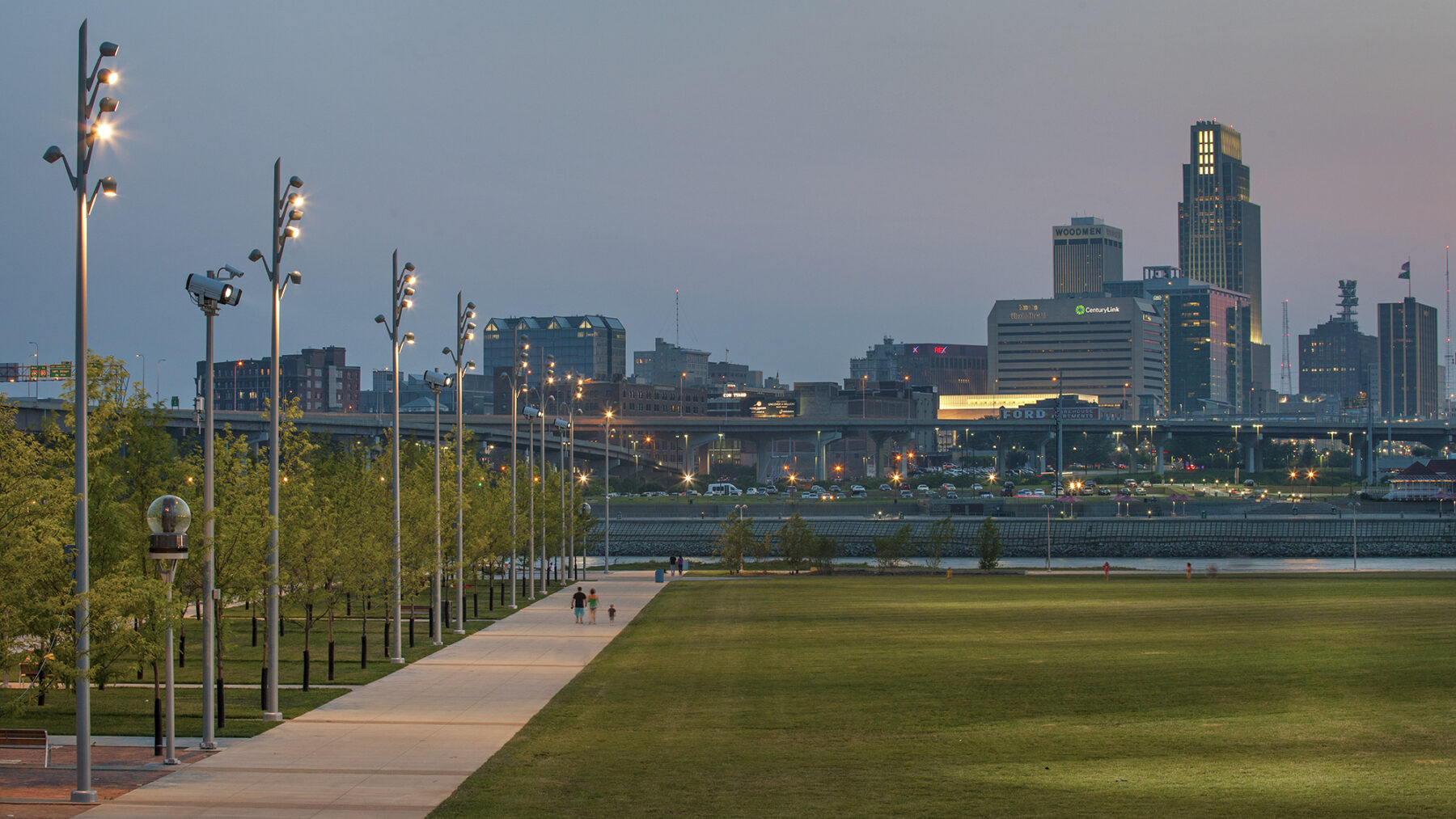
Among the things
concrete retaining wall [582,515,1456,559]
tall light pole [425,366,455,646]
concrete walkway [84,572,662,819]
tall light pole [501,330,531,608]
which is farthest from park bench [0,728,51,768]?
concrete retaining wall [582,515,1456,559]

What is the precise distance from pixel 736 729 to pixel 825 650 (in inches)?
542

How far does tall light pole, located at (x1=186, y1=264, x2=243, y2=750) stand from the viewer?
24.4 meters

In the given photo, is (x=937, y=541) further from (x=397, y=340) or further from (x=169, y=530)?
(x=169, y=530)

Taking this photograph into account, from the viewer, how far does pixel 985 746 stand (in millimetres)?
25875

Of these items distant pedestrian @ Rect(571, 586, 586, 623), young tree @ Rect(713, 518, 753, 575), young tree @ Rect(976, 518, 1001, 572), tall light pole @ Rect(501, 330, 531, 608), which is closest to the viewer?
distant pedestrian @ Rect(571, 586, 586, 623)

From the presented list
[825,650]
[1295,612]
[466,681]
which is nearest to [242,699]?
[466,681]

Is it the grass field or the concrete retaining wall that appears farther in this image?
the concrete retaining wall

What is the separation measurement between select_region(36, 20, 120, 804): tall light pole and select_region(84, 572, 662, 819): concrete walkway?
2.13m

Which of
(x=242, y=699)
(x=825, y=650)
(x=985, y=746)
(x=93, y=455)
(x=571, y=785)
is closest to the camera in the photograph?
(x=571, y=785)

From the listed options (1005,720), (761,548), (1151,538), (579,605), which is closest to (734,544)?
(761,548)

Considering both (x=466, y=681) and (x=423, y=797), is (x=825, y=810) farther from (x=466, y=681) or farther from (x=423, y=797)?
(x=466, y=681)

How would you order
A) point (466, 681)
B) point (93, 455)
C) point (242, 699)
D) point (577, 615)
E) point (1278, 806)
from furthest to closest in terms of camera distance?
point (577, 615) < point (466, 681) < point (242, 699) < point (93, 455) < point (1278, 806)

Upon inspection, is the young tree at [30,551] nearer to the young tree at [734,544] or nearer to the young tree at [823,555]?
the young tree at [734,544]

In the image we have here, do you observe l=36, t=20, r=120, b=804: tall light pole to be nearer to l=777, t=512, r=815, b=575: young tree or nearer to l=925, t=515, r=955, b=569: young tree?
l=777, t=512, r=815, b=575: young tree
